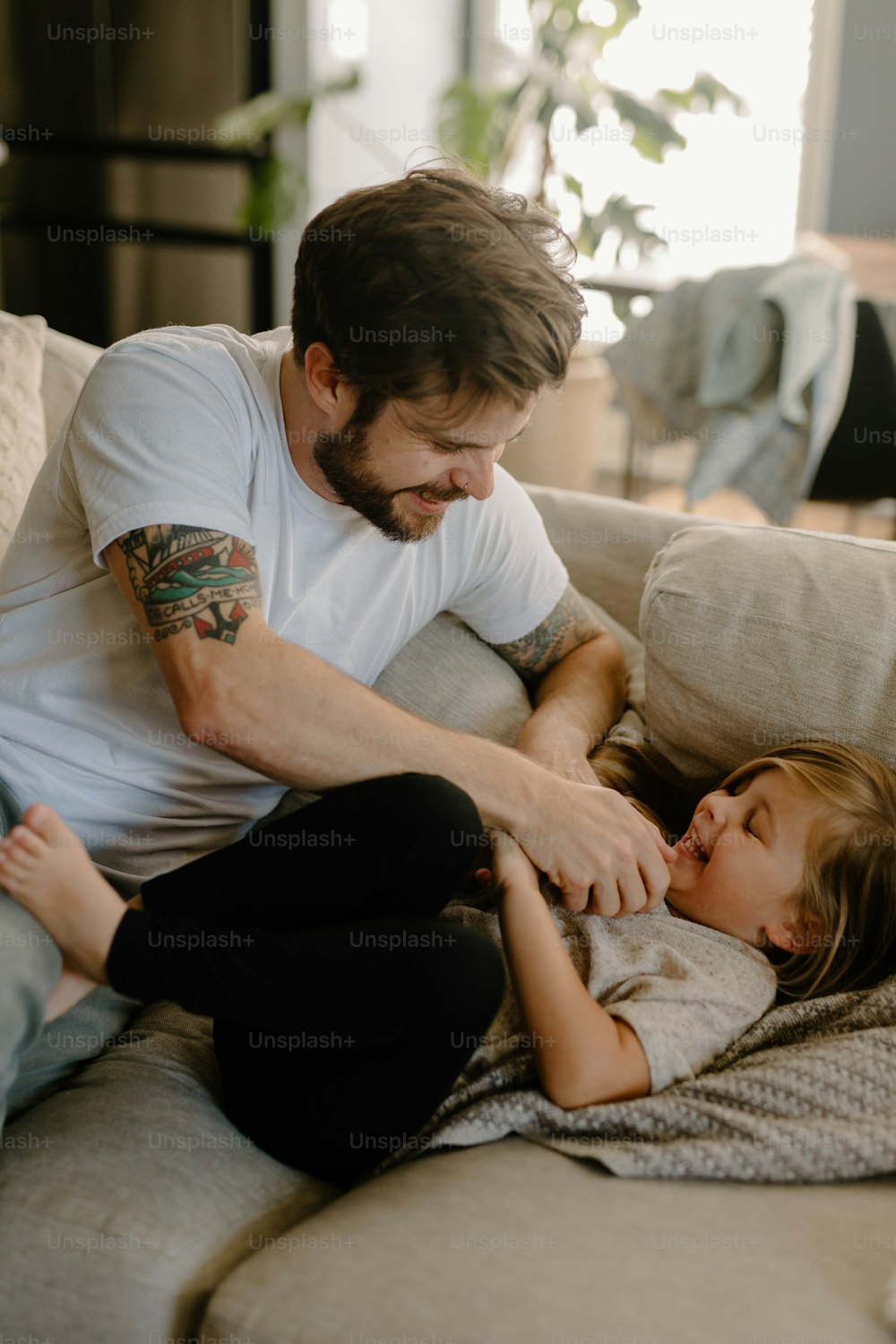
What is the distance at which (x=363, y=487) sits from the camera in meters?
1.37

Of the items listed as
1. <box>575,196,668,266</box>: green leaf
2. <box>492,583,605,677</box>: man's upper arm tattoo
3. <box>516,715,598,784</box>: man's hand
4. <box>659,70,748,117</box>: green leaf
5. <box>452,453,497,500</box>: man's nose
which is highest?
<box>659,70,748,117</box>: green leaf

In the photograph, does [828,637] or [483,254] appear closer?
[483,254]

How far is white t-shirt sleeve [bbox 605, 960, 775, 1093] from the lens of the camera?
1.18 m

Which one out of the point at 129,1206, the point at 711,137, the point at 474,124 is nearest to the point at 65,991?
the point at 129,1206

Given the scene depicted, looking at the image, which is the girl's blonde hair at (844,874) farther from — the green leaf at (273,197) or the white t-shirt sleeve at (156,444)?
the green leaf at (273,197)

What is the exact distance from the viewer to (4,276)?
16.0 feet

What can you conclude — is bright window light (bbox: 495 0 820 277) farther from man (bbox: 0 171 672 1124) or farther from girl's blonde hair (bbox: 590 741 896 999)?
girl's blonde hair (bbox: 590 741 896 999)

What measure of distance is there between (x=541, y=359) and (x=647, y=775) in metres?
0.54

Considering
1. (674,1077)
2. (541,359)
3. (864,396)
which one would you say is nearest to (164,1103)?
(674,1077)

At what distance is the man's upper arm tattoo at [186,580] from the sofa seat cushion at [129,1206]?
1.50 feet

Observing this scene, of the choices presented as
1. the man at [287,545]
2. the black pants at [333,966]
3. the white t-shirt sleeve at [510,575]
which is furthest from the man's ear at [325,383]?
the black pants at [333,966]

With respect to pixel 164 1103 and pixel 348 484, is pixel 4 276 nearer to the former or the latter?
pixel 348 484

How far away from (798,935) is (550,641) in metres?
0.53

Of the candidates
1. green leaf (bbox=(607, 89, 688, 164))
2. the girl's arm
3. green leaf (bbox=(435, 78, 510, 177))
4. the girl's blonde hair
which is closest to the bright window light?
green leaf (bbox=(607, 89, 688, 164))
